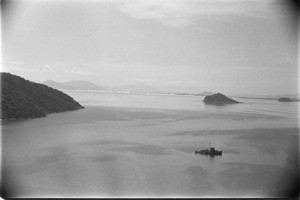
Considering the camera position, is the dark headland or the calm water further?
the dark headland

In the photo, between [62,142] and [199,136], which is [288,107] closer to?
[199,136]

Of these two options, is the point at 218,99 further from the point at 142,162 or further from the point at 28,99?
the point at 142,162

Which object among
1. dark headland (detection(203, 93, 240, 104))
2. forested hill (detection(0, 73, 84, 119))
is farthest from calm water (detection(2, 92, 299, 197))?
dark headland (detection(203, 93, 240, 104))

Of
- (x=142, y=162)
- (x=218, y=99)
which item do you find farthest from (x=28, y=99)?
(x=218, y=99)

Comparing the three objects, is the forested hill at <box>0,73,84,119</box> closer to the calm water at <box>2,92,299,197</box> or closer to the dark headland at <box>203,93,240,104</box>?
the calm water at <box>2,92,299,197</box>

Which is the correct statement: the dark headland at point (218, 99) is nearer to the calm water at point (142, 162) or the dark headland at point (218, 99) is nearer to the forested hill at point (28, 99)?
the forested hill at point (28, 99)

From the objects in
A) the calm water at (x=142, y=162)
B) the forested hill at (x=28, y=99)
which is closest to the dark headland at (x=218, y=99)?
the forested hill at (x=28, y=99)

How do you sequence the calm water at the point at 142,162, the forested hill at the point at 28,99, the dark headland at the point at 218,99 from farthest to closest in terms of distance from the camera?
the dark headland at the point at 218,99
the forested hill at the point at 28,99
the calm water at the point at 142,162
